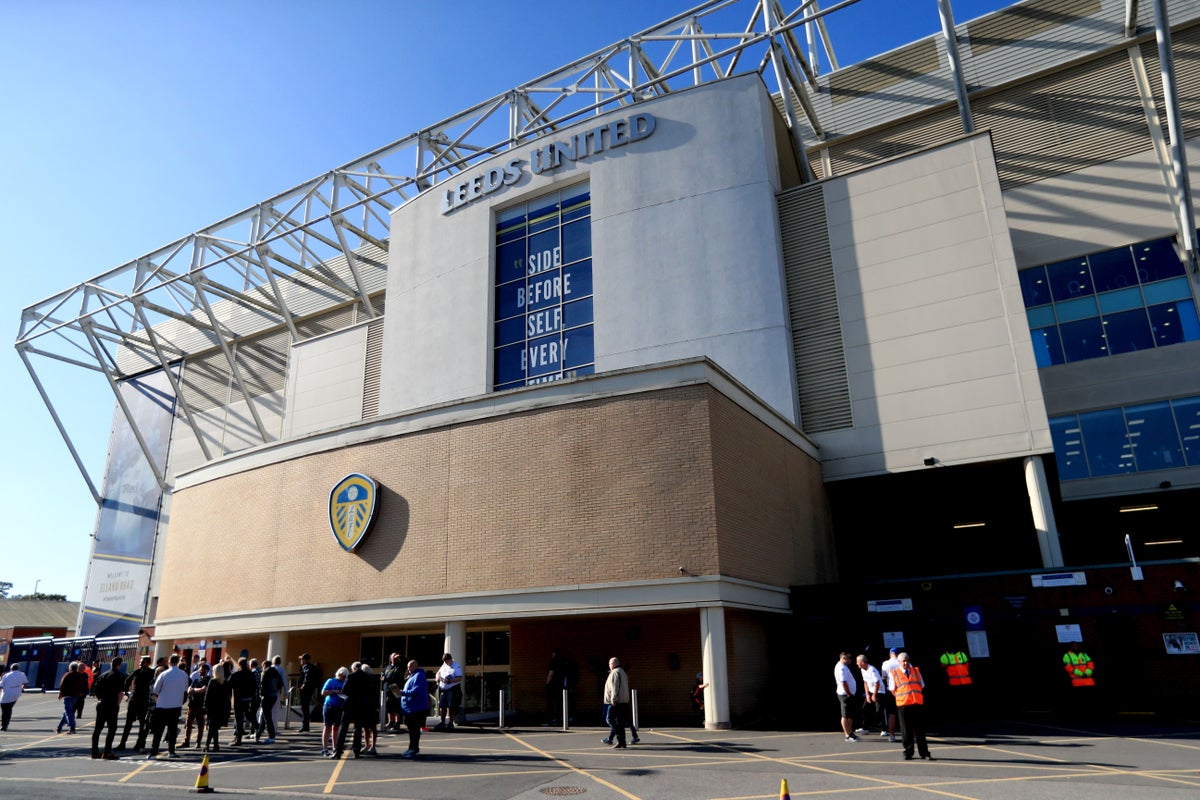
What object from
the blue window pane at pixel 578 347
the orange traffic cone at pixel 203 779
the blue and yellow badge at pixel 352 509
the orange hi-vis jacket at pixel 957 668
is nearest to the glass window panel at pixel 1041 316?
the orange hi-vis jacket at pixel 957 668

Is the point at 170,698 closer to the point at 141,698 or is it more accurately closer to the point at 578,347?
the point at 141,698

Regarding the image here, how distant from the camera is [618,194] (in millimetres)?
29766

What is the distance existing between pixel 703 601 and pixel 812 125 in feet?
79.7

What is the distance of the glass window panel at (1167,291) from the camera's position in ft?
87.5

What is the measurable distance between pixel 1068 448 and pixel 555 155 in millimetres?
21809

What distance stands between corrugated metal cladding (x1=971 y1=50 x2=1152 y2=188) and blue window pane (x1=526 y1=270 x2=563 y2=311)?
1715cm

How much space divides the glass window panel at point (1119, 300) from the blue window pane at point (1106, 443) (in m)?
3.56

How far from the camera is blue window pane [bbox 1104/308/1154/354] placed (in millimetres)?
27094

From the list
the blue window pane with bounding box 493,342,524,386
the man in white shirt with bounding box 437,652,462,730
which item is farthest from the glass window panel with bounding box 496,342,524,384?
the man in white shirt with bounding box 437,652,462,730

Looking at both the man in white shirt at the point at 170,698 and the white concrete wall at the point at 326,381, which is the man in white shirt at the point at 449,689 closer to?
the man in white shirt at the point at 170,698

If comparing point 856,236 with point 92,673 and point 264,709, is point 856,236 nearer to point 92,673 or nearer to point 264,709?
point 264,709

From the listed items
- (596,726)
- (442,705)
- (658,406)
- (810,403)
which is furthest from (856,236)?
(442,705)

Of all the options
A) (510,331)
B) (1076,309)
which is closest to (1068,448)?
(1076,309)

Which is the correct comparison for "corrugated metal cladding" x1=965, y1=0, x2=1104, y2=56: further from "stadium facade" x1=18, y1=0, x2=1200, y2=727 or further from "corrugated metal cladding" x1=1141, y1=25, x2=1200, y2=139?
"corrugated metal cladding" x1=1141, y1=25, x2=1200, y2=139
